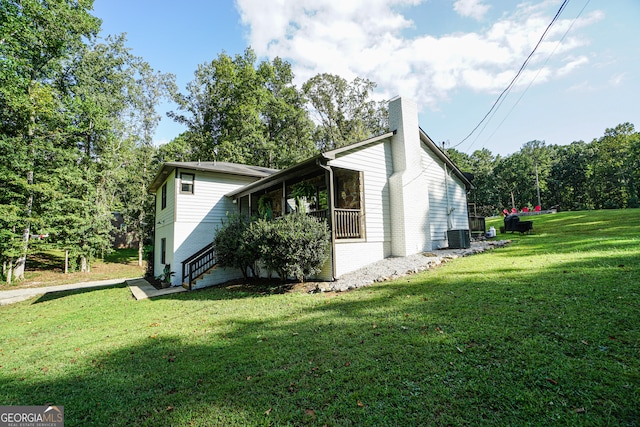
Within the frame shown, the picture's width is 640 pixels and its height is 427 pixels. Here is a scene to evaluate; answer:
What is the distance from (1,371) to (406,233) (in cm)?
1000

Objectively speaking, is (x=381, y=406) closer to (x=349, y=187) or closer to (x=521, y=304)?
(x=521, y=304)

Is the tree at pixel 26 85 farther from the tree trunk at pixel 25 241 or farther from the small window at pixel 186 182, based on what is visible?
the small window at pixel 186 182

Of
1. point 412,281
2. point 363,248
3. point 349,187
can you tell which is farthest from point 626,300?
point 349,187

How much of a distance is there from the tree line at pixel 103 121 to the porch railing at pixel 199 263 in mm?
10138

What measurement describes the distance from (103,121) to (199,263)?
12642 mm

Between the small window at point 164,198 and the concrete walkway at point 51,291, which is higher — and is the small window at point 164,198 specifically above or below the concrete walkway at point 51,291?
above

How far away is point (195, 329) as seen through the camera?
5523 millimetres

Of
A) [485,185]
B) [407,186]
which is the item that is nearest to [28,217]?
[407,186]

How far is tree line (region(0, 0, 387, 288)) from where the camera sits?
14695 millimetres

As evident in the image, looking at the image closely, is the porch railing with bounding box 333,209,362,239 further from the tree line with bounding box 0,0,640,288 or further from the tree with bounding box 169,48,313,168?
the tree with bounding box 169,48,313,168

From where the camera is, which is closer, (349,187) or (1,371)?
(1,371)

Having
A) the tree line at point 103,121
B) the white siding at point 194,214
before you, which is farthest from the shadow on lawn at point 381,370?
the tree line at point 103,121

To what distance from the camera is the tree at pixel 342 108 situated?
30703 millimetres

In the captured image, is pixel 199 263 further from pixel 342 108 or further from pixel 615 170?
pixel 615 170
